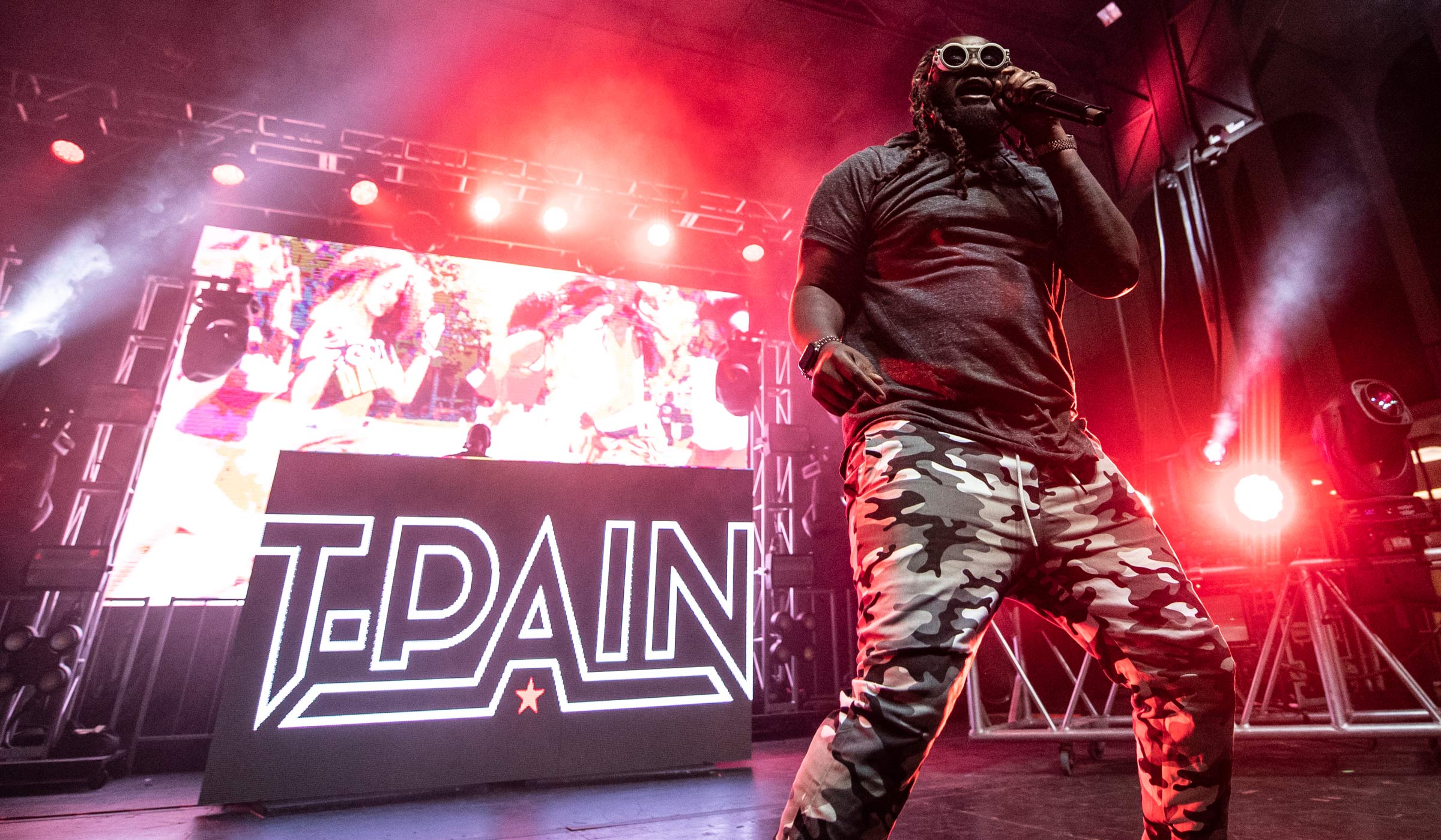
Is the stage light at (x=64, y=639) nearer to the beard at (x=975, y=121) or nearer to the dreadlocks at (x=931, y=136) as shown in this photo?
the dreadlocks at (x=931, y=136)

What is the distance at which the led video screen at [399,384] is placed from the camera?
5.38 m

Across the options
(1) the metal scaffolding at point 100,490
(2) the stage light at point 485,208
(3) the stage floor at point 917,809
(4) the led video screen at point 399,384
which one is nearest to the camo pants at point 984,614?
(3) the stage floor at point 917,809

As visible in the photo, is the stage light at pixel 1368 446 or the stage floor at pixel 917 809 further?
the stage light at pixel 1368 446

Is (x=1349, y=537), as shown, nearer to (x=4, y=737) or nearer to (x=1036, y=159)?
(x=1036, y=159)

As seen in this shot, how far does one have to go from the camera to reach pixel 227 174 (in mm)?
6133

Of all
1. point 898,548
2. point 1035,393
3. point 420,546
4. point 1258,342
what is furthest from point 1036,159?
point 1258,342

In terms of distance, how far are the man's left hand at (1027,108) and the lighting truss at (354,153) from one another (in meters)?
6.26

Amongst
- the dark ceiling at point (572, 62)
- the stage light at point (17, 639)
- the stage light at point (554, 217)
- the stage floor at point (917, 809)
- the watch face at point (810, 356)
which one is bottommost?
the stage floor at point (917, 809)

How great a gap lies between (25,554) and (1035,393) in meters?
7.32

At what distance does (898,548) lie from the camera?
957mm

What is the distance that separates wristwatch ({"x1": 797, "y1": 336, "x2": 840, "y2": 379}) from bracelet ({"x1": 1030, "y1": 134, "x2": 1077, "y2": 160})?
20.6 inches

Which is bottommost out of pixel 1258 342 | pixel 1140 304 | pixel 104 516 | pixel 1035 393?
pixel 1035 393

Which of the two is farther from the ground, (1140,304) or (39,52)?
(39,52)

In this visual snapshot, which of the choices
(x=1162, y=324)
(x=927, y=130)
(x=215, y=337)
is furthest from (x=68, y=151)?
(x=1162, y=324)
